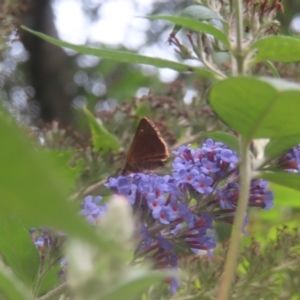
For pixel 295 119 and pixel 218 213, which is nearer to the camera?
pixel 295 119

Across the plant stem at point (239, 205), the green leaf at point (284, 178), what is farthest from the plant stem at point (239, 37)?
the green leaf at point (284, 178)

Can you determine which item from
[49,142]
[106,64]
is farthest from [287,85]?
[106,64]

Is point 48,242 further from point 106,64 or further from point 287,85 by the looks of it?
point 106,64

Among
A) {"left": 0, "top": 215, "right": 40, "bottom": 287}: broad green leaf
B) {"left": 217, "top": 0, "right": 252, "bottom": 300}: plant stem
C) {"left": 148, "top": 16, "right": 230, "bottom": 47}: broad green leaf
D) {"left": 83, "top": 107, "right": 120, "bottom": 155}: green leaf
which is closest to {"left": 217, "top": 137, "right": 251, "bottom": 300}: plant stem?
{"left": 217, "top": 0, "right": 252, "bottom": 300}: plant stem

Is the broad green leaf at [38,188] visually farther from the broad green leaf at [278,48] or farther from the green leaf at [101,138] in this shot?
the green leaf at [101,138]

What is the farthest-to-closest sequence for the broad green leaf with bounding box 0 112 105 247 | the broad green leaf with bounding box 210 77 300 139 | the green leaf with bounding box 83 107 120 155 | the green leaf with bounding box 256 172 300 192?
the green leaf with bounding box 83 107 120 155, the green leaf with bounding box 256 172 300 192, the broad green leaf with bounding box 210 77 300 139, the broad green leaf with bounding box 0 112 105 247

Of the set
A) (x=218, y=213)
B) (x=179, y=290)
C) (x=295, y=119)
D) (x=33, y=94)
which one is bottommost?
(x=33, y=94)

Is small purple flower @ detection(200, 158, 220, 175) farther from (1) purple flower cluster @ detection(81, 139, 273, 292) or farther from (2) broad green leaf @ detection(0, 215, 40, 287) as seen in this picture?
(2) broad green leaf @ detection(0, 215, 40, 287)
